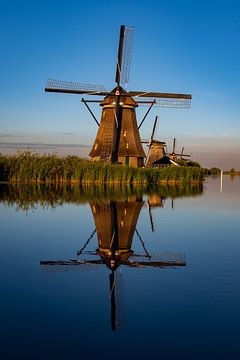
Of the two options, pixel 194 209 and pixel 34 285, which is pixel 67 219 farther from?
pixel 34 285

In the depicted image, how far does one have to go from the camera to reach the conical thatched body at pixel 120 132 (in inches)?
1050

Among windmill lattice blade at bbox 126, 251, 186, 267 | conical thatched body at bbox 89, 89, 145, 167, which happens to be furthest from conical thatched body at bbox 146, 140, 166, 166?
windmill lattice blade at bbox 126, 251, 186, 267

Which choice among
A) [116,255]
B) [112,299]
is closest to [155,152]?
[116,255]

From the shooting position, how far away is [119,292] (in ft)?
14.4

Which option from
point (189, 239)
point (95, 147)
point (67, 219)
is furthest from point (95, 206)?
point (95, 147)

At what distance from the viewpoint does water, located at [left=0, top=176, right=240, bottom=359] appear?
3.16m

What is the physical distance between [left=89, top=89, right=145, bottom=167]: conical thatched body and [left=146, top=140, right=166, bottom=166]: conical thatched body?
41.1 feet

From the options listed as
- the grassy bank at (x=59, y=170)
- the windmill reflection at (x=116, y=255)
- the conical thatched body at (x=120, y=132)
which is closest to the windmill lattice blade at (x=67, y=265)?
the windmill reflection at (x=116, y=255)

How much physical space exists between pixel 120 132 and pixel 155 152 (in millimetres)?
13941

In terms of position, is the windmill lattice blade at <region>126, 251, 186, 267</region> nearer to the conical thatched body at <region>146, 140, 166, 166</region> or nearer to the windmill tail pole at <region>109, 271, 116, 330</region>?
the windmill tail pole at <region>109, 271, 116, 330</region>

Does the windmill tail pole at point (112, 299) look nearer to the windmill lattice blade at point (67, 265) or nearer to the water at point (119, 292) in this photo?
the water at point (119, 292)

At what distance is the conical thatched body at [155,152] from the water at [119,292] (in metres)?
31.1

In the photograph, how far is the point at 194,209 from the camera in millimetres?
13320

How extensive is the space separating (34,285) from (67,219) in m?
5.67
